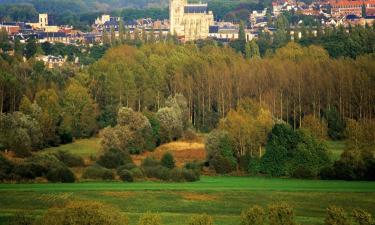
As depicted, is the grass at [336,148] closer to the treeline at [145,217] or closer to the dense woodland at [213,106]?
the dense woodland at [213,106]

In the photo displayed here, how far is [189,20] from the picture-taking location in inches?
6959

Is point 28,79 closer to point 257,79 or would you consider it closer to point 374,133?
point 257,79

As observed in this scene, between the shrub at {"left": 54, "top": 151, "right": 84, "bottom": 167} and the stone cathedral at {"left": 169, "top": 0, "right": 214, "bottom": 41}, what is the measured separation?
339 feet

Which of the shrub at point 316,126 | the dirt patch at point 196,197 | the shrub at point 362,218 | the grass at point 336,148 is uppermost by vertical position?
the shrub at point 362,218

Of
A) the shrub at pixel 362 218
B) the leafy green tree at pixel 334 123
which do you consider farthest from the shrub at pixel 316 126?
the shrub at pixel 362 218

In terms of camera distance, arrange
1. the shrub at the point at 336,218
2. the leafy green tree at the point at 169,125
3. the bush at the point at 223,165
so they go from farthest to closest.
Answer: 1. the leafy green tree at the point at 169,125
2. the bush at the point at 223,165
3. the shrub at the point at 336,218

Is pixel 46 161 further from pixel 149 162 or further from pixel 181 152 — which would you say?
pixel 181 152

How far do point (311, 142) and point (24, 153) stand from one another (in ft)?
51.0

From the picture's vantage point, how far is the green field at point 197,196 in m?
51.1

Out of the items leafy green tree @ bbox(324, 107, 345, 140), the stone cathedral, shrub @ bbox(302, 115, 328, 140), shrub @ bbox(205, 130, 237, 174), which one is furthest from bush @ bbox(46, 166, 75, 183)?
the stone cathedral

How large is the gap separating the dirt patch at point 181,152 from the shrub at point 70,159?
10.1 feet

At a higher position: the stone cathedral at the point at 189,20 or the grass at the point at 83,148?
the stone cathedral at the point at 189,20

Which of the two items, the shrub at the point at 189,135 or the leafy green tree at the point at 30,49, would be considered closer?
the shrub at the point at 189,135

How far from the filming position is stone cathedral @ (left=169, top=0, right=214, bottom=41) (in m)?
174
